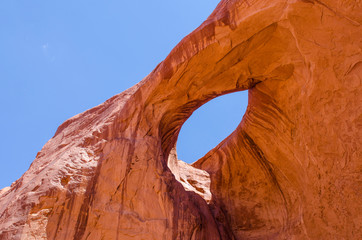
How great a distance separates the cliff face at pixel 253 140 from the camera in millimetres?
4645

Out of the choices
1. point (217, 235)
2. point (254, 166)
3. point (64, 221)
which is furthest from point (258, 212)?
point (64, 221)

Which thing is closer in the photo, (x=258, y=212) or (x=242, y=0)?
(x=242, y=0)

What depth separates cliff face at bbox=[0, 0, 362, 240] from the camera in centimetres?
464

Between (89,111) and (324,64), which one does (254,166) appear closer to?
(324,64)

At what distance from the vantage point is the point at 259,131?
6.74 metres

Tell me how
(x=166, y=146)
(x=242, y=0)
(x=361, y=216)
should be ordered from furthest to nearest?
1. (x=166, y=146)
2. (x=242, y=0)
3. (x=361, y=216)

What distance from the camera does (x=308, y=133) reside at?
204 inches

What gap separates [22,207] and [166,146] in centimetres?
→ 281

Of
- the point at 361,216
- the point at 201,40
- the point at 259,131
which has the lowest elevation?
the point at 361,216

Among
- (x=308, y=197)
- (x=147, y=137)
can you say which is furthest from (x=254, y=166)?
(x=147, y=137)

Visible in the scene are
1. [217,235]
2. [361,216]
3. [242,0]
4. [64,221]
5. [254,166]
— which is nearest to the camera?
[361,216]

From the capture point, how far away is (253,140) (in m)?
6.96

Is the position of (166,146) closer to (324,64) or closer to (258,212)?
(258,212)

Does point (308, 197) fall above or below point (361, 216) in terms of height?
above
